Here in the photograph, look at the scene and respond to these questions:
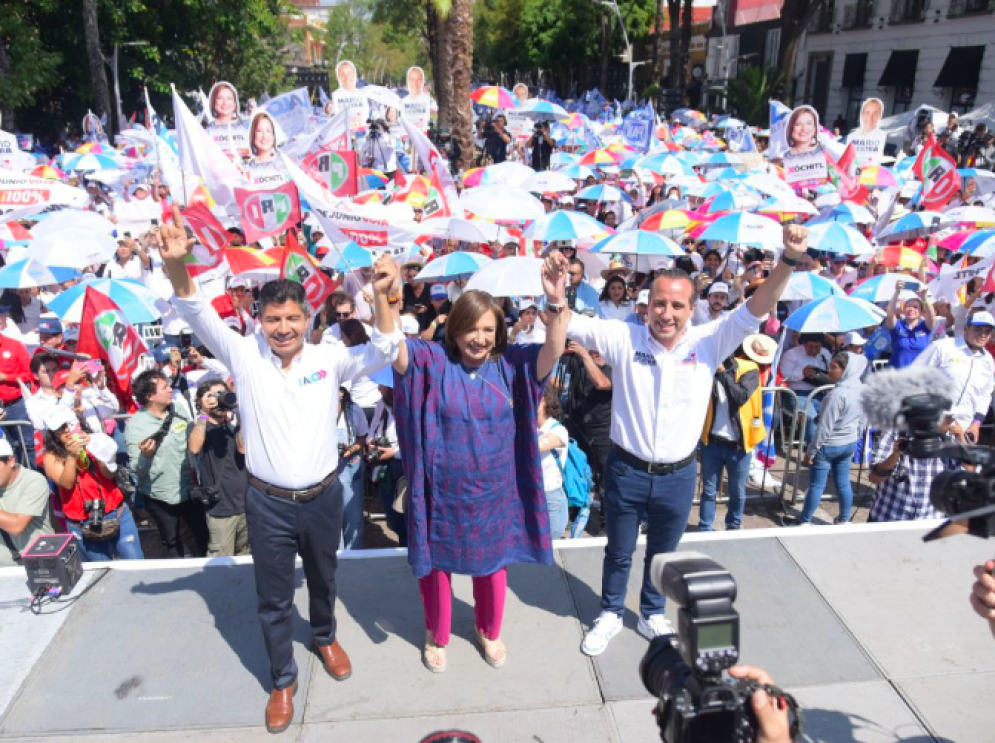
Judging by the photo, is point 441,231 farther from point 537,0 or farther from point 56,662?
point 537,0

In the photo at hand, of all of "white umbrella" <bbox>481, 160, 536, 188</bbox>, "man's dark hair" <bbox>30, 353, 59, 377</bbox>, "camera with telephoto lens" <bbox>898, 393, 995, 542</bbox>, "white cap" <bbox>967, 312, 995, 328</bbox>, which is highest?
"white umbrella" <bbox>481, 160, 536, 188</bbox>

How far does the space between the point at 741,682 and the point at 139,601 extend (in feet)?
10.9

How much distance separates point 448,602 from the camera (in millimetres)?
3725

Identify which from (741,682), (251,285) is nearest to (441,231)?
(251,285)

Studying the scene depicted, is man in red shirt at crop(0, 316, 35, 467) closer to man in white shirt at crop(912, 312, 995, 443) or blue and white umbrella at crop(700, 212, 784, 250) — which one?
blue and white umbrella at crop(700, 212, 784, 250)

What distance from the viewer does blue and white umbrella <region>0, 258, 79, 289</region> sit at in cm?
733

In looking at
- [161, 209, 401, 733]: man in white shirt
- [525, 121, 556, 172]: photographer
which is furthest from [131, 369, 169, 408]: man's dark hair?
[525, 121, 556, 172]: photographer

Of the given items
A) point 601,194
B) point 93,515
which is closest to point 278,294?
point 93,515

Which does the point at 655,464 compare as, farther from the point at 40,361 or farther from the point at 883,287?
the point at 883,287

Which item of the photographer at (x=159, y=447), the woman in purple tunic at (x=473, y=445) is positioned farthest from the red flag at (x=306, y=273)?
the woman in purple tunic at (x=473, y=445)

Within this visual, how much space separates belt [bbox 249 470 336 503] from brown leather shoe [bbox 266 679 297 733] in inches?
33.7

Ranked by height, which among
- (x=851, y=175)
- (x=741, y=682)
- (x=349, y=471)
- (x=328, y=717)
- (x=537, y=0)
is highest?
(x=537, y=0)

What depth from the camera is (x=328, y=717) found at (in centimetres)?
345

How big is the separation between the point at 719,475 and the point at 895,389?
3.67 meters
